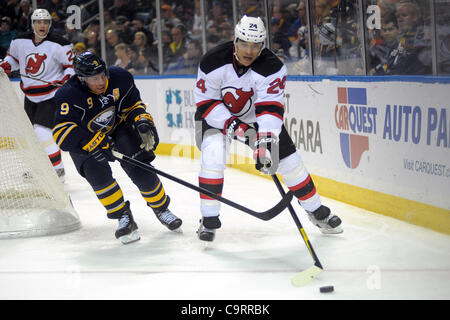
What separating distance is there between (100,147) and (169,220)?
61cm

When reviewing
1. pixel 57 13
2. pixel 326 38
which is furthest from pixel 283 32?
pixel 57 13

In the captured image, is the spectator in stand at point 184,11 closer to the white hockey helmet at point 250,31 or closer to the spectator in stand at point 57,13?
the spectator in stand at point 57,13

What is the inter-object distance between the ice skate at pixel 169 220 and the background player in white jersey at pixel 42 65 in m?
1.91

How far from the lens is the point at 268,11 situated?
20.8 ft

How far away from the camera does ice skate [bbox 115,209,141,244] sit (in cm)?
384

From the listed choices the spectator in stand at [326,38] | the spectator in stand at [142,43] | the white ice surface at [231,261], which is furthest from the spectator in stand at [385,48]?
the spectator in stand at [142,43]

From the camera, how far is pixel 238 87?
11.5 ft

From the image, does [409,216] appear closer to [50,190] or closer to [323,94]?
[323,94]

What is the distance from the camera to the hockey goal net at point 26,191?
4.07 metres

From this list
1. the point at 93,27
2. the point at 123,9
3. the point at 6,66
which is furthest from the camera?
the point at 93,27

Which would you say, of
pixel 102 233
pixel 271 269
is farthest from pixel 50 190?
pixel 271 269

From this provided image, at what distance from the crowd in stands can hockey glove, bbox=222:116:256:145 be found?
1276 mm

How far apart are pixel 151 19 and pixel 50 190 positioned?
4456mm

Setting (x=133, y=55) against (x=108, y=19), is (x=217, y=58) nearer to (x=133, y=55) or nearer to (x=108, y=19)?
(x=133, y=55)
